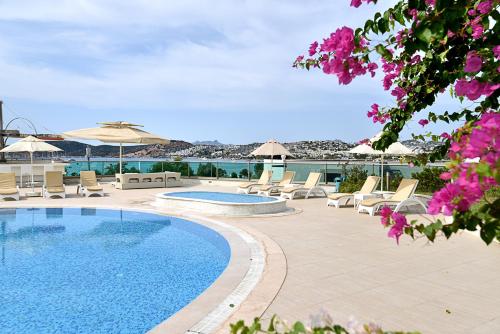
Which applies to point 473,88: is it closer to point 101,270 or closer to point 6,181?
point 101,270

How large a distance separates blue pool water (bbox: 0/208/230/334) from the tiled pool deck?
3.43 feet

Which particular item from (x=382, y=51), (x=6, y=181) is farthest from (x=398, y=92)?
(x=6, y=181)

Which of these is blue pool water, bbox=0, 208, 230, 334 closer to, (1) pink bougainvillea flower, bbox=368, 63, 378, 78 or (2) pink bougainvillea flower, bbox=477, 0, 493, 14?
(1) pink bougainvillea flower, bbox=368, 63, 378, 78

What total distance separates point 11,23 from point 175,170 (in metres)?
9.81

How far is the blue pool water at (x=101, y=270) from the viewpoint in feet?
16.7

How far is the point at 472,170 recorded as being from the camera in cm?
110

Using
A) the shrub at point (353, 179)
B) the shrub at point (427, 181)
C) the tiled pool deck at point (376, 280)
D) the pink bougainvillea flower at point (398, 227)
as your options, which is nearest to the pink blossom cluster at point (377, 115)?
the pink bougainvillea flower at point (398, 227)

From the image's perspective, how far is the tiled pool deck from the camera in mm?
4234

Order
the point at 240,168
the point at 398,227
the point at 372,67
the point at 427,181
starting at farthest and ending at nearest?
the point at 240,168 → the point at 427,181 → the point at 372,67 → the point at 398,227

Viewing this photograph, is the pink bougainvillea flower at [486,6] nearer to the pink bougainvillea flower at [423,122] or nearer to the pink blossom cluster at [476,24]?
the pink blossom cluster at [476,24]

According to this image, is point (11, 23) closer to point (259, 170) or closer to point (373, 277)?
point (259, 170)

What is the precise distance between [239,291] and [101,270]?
3.07 m

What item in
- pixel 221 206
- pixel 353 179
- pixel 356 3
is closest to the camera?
pixel 356 3

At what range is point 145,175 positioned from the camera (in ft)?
61.9
